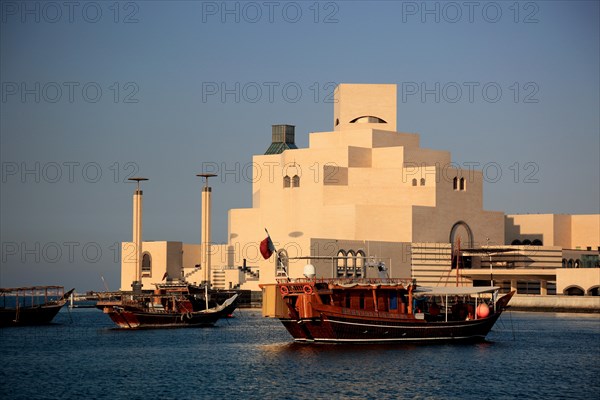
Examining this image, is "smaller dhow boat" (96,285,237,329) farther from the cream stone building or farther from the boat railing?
the boat railing

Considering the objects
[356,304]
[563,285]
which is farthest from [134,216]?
[356,304]

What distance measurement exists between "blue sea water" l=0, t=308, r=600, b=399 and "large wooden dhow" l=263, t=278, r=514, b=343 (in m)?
0.81

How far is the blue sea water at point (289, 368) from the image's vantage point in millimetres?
44938

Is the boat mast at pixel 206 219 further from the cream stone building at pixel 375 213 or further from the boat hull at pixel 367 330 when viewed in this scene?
the boat hull at pixel 367 330

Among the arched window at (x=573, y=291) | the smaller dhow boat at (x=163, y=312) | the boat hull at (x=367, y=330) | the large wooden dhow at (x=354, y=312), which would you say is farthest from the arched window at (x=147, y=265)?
the boat hull at (x=367, y=330)

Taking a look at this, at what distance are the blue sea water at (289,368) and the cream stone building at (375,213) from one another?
36554 millimetres

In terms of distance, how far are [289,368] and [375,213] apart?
6314 centimetres

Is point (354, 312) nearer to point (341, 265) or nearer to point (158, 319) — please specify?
point (158, 319)

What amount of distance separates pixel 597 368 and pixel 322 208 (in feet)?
212

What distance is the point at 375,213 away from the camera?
11419 cm

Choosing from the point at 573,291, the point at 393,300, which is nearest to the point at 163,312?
the point at 393,300

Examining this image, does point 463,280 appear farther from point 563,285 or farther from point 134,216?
point 134,216

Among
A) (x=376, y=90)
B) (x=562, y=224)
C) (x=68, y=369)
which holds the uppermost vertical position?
(x=376, y=90)

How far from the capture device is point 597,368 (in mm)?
52969
